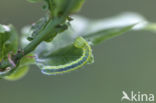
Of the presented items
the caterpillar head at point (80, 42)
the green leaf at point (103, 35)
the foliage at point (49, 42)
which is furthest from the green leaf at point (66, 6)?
the green leaf at point (103, 35)

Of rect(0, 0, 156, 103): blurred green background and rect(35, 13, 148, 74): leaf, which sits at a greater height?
rect(0, 0, 156, 103): blurred green background

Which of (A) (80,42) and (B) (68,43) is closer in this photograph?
(A) (80,42)

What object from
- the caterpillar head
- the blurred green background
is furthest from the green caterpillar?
the blurred green background

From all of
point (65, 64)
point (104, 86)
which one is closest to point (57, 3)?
point (65, 64)

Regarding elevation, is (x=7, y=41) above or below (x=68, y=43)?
below

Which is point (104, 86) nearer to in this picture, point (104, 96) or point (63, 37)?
point (104, 96)

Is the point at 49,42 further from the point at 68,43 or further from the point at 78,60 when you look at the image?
the point at 68,43

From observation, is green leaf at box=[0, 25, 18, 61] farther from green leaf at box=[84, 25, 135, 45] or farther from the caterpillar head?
green leaf at box=[84, 25, 135, 45]

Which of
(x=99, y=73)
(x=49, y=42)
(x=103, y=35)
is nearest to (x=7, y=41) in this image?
(x=49, y=42)
